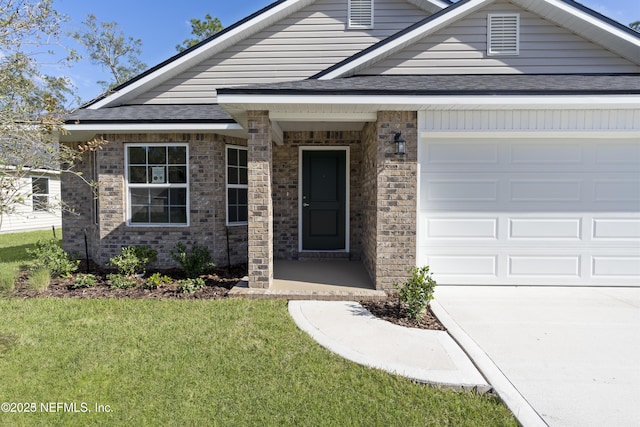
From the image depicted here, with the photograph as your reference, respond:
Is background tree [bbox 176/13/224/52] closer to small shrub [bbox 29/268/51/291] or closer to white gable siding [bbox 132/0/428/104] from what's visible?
white gable siding [bbox 132/0/428/104]

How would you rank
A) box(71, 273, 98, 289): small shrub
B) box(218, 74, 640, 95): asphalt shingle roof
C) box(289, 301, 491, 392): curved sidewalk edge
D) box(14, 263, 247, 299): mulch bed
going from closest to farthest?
box(289, 301, 491, 392): curved sidewalk edge
box(218, 74, 640, 95): asphalt shingle roof
box(14, 263, 247, 299): mulch bed
box(71, 273, 98, 289): small shrub

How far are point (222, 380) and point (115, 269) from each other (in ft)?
A: 17.3

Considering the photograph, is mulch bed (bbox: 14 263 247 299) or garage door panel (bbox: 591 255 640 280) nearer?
mulch bed (bbox: 14 263 247 299)

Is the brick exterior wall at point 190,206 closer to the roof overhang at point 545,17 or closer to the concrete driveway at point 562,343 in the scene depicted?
the roof overhang at point 545,17

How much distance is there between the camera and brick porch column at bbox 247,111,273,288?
5.04 m

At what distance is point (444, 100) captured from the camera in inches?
186

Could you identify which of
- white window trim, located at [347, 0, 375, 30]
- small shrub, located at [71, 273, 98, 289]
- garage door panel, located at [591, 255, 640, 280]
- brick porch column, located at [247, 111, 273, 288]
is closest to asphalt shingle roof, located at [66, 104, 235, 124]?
brick porch column, located at [247, 111, 273, 288]

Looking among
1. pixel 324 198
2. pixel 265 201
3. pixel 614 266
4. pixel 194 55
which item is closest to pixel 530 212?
pixel 614 266

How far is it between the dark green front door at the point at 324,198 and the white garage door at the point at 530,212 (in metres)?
2.52

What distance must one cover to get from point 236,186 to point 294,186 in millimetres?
1325

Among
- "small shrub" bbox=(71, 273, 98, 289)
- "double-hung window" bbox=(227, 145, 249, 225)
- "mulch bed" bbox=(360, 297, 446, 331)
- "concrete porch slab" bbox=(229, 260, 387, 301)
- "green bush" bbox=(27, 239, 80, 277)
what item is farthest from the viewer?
"double-hung window" bbox=(227, 145, 249, 225)

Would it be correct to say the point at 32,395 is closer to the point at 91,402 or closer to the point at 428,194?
the point at 91,402

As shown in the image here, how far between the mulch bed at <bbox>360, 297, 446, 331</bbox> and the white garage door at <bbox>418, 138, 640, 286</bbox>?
1.17m

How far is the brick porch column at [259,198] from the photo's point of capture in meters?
5.04
